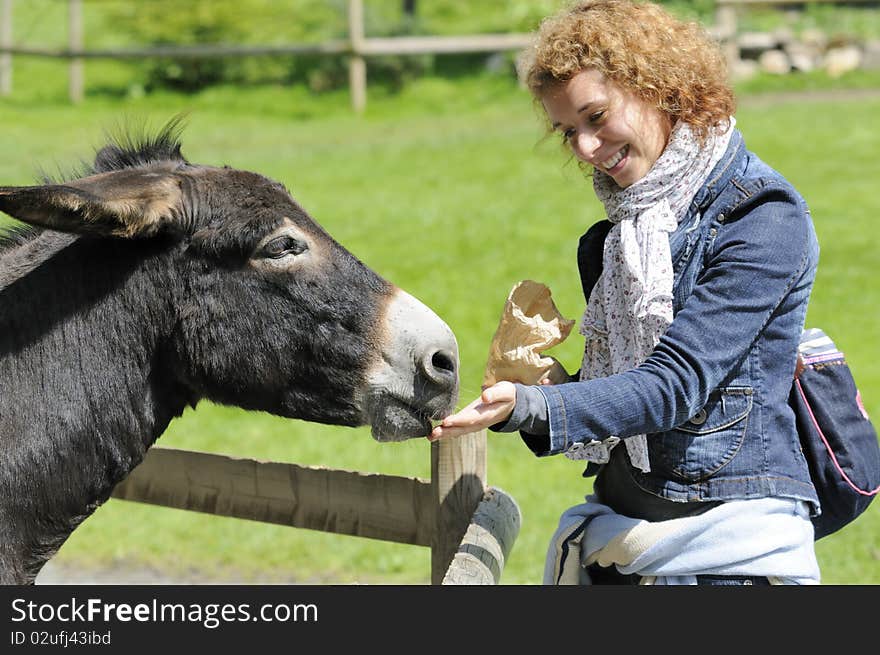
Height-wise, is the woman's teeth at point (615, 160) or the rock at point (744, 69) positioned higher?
the rock at point (744, 69)

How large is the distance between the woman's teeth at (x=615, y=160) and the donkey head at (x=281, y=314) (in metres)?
0.58

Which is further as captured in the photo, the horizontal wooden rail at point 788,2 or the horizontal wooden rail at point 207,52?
the horizontal wooden rail at point 788,2

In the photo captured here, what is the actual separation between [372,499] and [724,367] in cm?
143

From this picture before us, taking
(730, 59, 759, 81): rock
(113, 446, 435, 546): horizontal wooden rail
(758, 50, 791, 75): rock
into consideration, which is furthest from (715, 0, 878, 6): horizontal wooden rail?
(113, 446, 435, 546): horizontal wooden rail

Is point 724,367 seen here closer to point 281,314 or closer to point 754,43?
point 281,314

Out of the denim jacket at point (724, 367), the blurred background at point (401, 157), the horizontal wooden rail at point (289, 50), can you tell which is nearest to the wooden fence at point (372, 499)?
the blurred background at point (401, 157)

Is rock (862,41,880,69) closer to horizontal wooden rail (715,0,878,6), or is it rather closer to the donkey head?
horizontal wooden rail (715,0,878,6)

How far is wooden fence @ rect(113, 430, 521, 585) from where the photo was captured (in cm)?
332

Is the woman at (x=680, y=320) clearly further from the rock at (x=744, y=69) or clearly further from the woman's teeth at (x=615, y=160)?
the rock at (x=744, y=69)

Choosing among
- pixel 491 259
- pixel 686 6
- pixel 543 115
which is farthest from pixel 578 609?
pixel 686 6

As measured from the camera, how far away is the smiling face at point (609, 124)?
275 centimetres

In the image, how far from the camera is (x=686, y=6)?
2086 centimetres

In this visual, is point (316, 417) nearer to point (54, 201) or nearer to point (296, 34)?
point (54, 201)

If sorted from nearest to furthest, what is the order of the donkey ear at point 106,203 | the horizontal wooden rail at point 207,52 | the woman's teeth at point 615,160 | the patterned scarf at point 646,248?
1. the donkey ear at point 106,203
2. the patterned scarf at point 646,248
3. the woman's teeth at point 615,160
4. the horizontal wooden rail at point 207,52
